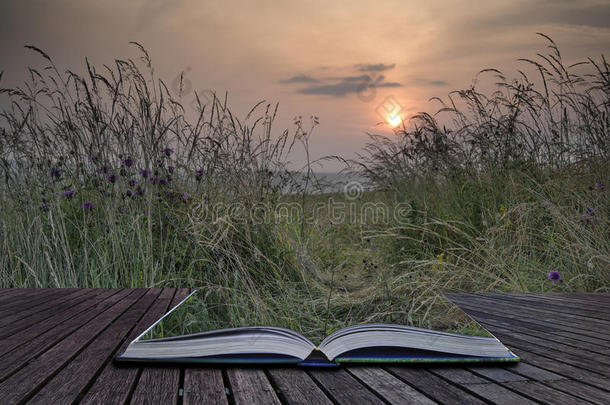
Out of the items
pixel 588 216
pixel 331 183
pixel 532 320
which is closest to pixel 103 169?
pixel 331 183

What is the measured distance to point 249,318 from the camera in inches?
97.7

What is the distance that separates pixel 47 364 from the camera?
1.00 m

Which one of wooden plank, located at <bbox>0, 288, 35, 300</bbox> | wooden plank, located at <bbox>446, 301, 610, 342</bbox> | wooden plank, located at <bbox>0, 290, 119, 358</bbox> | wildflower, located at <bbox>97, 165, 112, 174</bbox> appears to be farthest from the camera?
wildflower, located at <bbox>97, 165, 112, 174</bbox>

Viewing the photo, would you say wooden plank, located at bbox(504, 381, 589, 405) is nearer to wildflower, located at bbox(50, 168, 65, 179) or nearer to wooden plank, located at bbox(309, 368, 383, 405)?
wooden plank, located at bbox(309, 368, 383, 405)

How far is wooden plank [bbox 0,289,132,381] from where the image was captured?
3.32 ft

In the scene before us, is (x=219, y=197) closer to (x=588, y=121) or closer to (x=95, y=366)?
(x=95, y=366)

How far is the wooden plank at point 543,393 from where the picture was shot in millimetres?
815

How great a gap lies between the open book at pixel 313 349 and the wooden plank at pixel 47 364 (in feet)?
0.49

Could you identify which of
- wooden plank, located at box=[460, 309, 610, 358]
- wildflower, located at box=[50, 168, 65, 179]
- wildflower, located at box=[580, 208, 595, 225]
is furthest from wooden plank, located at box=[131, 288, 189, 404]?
wildflower, located at box=[580, 208, 595, 225]

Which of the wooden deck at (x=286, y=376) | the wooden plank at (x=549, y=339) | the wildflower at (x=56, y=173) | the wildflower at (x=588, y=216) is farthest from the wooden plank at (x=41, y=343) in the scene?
the wildflower at (x=588, y=216)

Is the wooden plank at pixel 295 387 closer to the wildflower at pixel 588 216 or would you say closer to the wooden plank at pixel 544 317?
the wooden plank at pixel 544 317

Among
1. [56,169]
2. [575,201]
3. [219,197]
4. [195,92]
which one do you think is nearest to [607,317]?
[575,201]

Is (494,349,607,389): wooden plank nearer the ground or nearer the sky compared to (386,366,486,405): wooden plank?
nearer the ground

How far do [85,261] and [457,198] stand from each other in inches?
105
